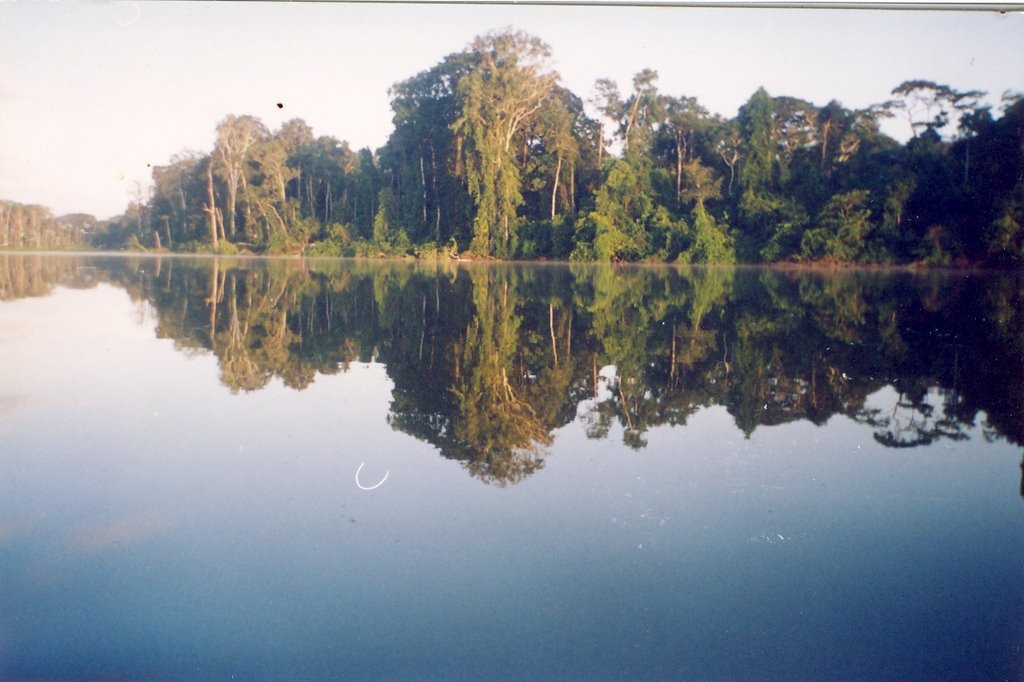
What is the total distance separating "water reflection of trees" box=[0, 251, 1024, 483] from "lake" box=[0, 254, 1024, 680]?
45 mm

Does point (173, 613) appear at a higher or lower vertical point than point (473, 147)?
lower

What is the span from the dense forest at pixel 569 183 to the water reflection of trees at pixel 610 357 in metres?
15.3

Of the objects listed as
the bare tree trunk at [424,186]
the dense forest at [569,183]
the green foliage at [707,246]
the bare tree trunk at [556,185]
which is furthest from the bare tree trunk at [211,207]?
the green foliage at [707,246]

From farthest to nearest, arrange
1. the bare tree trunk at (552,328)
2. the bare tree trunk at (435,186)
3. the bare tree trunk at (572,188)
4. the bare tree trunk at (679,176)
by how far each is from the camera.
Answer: the bare tree trunk at (435,186) < the bare tree trunk at (572,188) < the bare tree trunk at (679,176) < the bare tree trunk at (552,328)

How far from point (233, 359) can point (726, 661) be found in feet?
16.3

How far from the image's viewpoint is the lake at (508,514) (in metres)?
2.11

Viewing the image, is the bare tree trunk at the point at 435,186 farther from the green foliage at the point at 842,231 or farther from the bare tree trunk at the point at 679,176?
the green foliage at the point at 842,231

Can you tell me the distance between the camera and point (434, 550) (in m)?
2.59

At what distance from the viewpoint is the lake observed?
211 cm

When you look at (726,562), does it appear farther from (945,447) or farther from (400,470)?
(945,447)

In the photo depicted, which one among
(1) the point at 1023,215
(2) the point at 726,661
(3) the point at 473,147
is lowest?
(2) the point at 726,661

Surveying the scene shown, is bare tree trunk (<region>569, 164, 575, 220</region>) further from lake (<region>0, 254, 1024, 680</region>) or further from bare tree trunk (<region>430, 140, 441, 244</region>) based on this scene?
lake (<region>0, 254, 1024, 680</region>)

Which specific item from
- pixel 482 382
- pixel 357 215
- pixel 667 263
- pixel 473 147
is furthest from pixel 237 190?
pixel 482 382

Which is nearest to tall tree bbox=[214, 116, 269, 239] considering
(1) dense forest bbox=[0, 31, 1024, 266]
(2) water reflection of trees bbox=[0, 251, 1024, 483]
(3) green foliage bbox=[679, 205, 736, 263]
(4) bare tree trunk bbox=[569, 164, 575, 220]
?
(1) dense forest bbox=[0, 31, 1024, 266]
